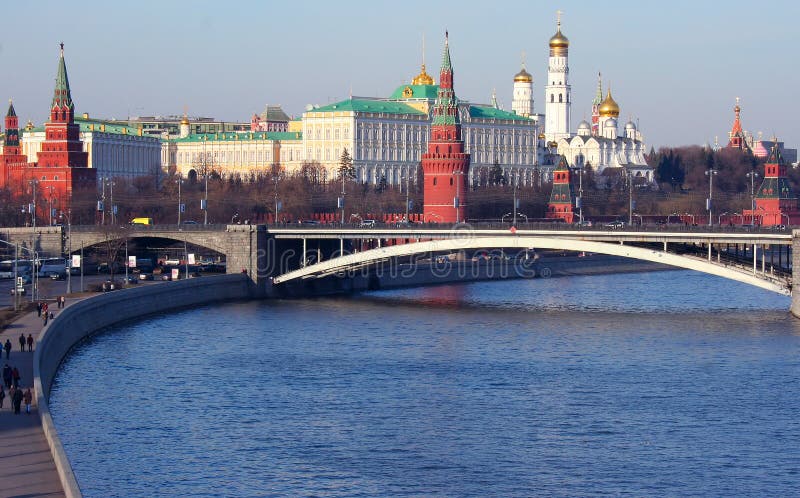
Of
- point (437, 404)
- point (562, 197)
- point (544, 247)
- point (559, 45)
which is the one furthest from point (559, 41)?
point (437, 404)

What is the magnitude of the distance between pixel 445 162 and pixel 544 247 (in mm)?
33083

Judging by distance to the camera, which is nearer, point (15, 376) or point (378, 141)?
point (15, 376)

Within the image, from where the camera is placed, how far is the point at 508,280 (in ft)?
282

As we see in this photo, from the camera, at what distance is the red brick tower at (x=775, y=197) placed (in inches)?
3981

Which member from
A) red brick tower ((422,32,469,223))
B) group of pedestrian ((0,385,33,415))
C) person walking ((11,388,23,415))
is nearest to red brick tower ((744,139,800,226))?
red brick tower ((422,32,469,223))

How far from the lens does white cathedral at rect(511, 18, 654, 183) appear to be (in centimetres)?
17550

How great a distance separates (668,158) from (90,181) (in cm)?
7153

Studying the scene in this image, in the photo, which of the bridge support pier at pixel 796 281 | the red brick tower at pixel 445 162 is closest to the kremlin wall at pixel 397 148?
the red brick tower at pixel 445 162

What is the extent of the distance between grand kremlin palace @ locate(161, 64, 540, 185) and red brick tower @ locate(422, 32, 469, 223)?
42600 millimetres

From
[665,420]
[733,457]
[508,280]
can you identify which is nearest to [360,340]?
[665,420]

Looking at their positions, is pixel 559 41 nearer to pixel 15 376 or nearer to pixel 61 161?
pixel 61 161

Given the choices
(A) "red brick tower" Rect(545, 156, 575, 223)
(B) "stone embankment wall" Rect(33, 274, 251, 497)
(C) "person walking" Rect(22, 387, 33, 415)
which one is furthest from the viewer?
(A) "red brick tower" Rect(545, 156, 575, 223)

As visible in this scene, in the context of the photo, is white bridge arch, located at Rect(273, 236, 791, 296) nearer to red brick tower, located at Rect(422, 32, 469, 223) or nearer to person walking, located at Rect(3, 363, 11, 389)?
red brick tower, located at Rect(422, 32, 469, 223)

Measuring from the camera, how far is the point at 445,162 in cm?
9819
